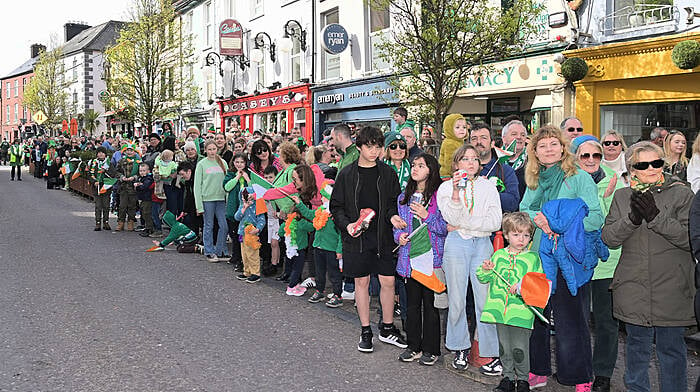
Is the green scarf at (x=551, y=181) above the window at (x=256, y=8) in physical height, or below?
below

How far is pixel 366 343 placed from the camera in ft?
20.0

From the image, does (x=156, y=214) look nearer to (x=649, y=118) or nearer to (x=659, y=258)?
(x=649, y=118)

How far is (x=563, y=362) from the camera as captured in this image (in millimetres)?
4848

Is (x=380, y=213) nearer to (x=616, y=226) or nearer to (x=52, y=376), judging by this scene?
(x=616, y=226)

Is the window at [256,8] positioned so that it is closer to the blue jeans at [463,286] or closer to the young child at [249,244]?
the young child at [249,244]

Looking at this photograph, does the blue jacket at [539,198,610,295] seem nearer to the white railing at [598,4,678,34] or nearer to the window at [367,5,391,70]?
the white railing at [598,4,678,34]

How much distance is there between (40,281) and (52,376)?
416 centimetres

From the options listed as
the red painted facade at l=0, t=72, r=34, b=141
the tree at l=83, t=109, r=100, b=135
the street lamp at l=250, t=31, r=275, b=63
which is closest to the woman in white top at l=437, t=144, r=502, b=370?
the street lamp at l=250, t=31, r=275, b=63

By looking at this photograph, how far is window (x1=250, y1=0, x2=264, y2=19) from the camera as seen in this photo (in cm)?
2695

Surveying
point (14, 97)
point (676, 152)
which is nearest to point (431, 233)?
point (676, 152)

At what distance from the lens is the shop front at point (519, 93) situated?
46.8ft

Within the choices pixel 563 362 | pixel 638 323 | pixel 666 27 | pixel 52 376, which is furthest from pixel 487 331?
pixel 666 27

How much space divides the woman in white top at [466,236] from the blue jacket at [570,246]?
1.78 feet

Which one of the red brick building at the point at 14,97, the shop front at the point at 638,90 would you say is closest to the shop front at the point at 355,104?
the shop front at the point at 638,90
